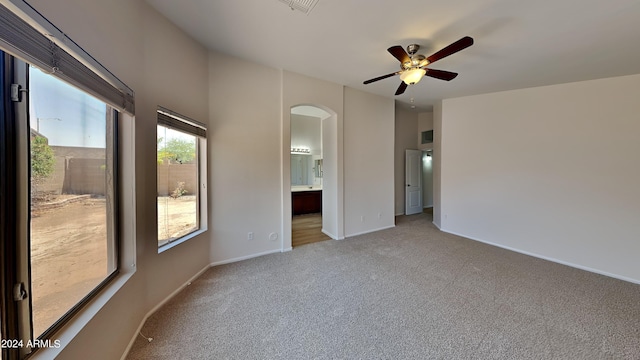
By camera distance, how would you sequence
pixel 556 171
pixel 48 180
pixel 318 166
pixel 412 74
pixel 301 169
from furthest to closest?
1. pixel 318 166
2. pixel 301 169
3. pixel 556 171
4. pixel 412 74
5. pixel 48 180

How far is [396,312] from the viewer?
2055mm

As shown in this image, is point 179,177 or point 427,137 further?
point 427,137

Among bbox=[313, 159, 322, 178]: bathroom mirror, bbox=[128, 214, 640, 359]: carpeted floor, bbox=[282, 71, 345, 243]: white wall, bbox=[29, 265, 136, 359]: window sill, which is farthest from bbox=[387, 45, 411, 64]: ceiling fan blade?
bbox=[313, 159, 322, 178]: bathroom mirror

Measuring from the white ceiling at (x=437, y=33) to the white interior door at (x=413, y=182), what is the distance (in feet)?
10.3

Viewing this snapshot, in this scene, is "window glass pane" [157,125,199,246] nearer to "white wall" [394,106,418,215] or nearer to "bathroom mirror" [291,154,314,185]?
"bathroom mirror" [291,154,314,185]

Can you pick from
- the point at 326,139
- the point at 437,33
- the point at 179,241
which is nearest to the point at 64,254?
the point at 179,241

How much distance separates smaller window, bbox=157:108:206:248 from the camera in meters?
2.21

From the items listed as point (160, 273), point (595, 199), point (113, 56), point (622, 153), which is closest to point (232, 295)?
point (160, 273)

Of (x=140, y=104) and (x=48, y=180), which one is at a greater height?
(x=140, y=104)

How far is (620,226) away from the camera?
2.87 m

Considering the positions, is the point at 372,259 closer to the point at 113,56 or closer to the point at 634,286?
the point at 634,286

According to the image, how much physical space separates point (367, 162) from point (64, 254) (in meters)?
4.25

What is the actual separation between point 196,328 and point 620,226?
5.56 metres

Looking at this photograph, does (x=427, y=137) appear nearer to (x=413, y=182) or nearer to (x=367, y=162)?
(x=413, y=182)
